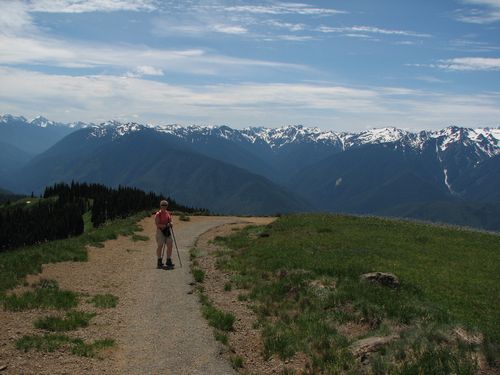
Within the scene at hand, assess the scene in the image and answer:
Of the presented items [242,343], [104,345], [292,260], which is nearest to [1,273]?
→ [104,345]

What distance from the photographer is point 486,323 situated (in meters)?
17.6

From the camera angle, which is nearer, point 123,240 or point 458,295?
point 458,295

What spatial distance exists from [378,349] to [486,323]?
20.3 feet

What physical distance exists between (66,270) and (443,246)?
2577 centimetres

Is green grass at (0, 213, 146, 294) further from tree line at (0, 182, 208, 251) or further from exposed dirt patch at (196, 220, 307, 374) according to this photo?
tree line at (0, 182, 208, 251)

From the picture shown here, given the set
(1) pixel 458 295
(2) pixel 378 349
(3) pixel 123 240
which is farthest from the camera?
(3) pixel 123 240

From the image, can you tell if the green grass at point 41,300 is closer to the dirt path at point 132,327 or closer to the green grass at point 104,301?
the dirt path at point 132,327

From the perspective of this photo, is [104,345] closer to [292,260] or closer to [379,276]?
[379,276]

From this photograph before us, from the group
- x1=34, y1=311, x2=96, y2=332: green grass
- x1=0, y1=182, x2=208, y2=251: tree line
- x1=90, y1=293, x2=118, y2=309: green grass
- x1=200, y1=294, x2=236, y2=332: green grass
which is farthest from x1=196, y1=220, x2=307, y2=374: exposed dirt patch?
x1=0, y1=182, x2=208, y2=251: tree line

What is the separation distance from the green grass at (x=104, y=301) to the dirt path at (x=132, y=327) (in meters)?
0.24

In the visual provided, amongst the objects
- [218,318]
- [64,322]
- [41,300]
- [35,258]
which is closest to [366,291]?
[218,318]

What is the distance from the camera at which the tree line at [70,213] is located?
286ft

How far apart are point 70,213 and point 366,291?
90671 millimetres

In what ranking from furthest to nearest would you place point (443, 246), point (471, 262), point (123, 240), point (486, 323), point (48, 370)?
point (123, 240) → point (443, 246) → point (471, 262) → point (486, 323) → point (48, 370)
